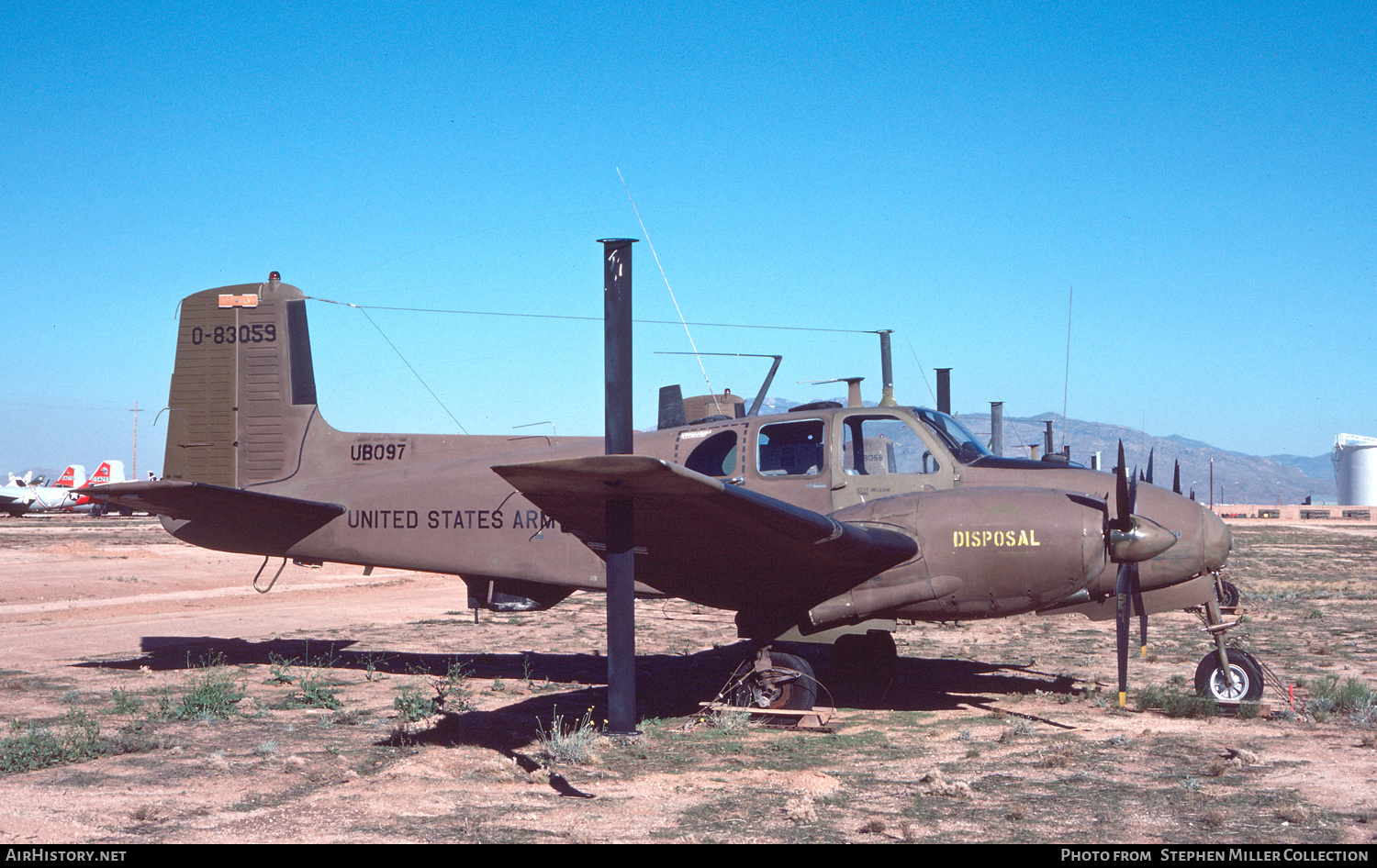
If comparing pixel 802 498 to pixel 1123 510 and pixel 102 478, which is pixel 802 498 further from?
pixel 102 478

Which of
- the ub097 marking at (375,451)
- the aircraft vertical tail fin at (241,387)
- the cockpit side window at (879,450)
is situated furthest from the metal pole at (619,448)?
the aircraft vertical tail fin at (241,387)

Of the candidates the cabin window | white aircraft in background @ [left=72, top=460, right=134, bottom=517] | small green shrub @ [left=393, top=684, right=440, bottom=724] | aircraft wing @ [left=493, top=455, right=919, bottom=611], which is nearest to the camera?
aircraft wing @ [left=493, top=455, right=919, bottom=611]

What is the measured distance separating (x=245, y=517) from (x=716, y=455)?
19.7 ft

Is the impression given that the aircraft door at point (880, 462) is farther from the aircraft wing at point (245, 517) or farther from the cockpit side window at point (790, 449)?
the aircraft wing at point (245, 517)

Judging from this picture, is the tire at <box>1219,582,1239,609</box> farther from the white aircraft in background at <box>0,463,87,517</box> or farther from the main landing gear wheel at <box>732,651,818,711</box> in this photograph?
the white aircraft in background at <box>0,463,87,517</box>

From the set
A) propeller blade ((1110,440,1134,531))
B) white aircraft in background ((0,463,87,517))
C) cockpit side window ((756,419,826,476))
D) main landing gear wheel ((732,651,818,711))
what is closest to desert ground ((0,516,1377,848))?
main landing gear wheel ((732,651,818,711))

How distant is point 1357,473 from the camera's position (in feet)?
499

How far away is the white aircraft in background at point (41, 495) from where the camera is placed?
210 feet

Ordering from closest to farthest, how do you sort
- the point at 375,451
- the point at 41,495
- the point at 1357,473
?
the point at 375,451
the point at 41,495
the point at 1357,473

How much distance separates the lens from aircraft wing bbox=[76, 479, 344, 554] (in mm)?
11289

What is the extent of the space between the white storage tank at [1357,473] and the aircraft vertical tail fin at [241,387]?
174 metres

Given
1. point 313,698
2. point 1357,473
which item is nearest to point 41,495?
point 313,698

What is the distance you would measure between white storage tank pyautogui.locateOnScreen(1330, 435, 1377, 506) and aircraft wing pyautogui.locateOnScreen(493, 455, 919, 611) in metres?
173
